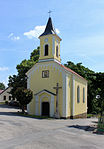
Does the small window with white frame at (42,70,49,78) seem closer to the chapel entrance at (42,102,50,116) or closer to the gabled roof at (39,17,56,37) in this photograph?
the chapel entrance at (42,102,50,116)

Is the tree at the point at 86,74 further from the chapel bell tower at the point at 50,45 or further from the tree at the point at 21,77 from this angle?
the chapel bell tower at the point at 50,45

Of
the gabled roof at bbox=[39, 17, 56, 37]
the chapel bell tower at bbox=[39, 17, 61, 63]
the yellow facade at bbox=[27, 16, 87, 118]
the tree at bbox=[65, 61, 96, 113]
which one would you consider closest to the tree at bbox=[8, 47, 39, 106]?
the tree at bbox=[65, 61, 96, 113]

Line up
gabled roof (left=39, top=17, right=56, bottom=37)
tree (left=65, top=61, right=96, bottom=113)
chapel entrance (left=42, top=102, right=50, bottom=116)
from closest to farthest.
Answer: chapel entrance (left=42, top=102, right=50, bottom=116) → gabled roof (left=39, top=17, right=56, bottom=37) → tree (left=65, top=61, right=96, bottom=113)

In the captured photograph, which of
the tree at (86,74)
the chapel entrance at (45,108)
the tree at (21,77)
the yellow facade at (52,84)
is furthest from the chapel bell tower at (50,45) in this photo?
the tree at (21,77)

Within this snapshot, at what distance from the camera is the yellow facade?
2155 cm

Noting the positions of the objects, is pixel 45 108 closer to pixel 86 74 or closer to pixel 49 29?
pixel 49 29

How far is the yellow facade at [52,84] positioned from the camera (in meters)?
21.5

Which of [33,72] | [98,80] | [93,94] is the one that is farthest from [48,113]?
[93,94]

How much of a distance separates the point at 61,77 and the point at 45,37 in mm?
6858

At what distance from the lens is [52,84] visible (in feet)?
73.9

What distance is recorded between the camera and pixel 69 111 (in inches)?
867

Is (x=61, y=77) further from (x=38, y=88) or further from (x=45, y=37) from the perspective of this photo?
(x=45, y=37)

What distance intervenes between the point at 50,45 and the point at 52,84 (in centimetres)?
587

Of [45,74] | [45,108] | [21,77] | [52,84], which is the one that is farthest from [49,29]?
[21,77]
